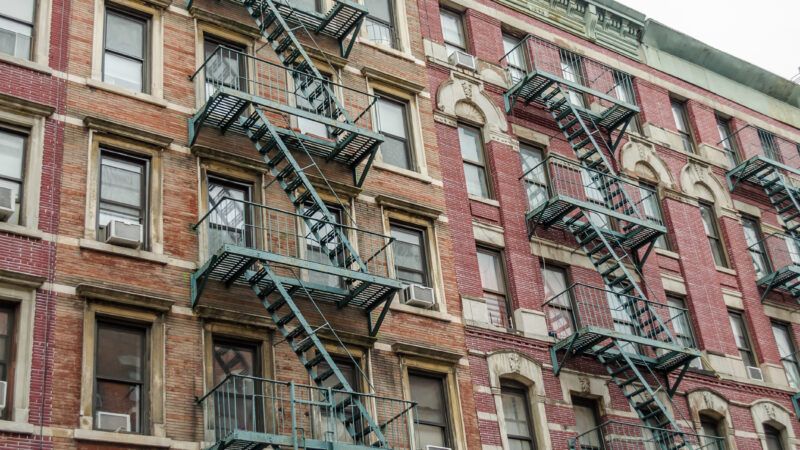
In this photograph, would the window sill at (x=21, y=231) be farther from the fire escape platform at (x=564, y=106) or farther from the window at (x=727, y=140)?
the window at (x=727, y=140)

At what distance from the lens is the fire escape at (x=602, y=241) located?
2417 cm

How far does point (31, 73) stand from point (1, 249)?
12.3ft

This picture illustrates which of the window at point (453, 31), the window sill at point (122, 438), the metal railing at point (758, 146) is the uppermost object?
the window at point (453, 31)

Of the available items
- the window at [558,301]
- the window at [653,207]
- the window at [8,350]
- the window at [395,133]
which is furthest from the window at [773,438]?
the window at [8,350]

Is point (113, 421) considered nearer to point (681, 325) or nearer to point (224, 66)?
point (224, 66)

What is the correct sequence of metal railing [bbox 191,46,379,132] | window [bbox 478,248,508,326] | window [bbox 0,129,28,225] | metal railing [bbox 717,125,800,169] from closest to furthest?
1. window [bbox 0,129,28,225]
2. metal railing [bbox 191,46,379,132]
3. window [bbox 478,248,508,326]
4. metal railing [bbox 717,125,800,169]

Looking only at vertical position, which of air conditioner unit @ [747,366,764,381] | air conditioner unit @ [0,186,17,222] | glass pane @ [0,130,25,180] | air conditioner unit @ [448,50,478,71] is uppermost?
air conditioner unit @ [448,50,478,71]

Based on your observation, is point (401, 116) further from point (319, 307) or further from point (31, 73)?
point (31, 73)

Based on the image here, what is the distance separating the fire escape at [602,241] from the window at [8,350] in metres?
11.5

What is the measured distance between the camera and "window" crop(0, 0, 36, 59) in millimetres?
20141

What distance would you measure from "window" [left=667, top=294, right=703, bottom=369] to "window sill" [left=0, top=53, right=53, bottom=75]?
1554 centimetres

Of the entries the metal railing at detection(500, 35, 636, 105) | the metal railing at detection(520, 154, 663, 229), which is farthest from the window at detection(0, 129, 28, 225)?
the metal railing at detection(500, 35, 636, 105)

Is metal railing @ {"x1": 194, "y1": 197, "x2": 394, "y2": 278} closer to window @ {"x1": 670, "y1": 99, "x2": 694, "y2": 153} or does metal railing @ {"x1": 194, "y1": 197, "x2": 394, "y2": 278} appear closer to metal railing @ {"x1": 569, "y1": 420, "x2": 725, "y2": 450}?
metal railing @ {"x1": 569, "y1": 420, "x2": 725, "y2": 450}

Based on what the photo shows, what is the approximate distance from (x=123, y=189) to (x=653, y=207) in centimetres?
1522
